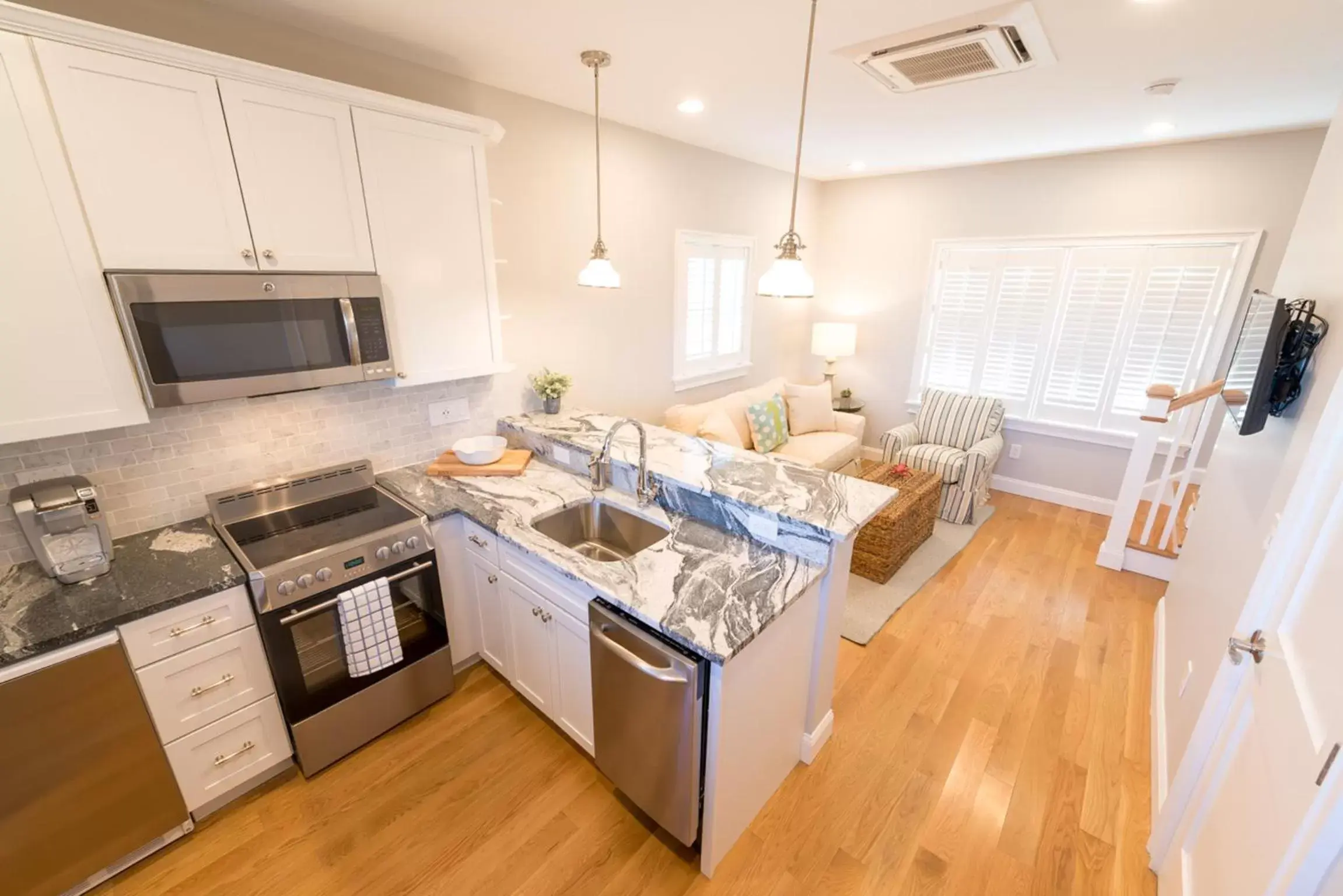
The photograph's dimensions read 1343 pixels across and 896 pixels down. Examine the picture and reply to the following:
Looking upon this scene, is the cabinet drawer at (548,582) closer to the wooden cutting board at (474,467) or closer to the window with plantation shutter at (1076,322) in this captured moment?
the wooden cutting board at (474,467)

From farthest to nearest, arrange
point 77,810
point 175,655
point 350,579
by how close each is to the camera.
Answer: point 350,579
point 175,655
point 77,810

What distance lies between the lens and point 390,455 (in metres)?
2.54

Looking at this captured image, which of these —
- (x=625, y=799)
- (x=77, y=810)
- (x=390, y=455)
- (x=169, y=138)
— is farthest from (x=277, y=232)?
(x=625, y=799)

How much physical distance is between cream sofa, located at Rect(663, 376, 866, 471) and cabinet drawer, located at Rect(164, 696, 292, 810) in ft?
8.50

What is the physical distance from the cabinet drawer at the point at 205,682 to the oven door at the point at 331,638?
0.20 feet

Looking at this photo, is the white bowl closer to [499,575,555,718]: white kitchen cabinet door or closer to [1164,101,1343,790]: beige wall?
[499,575,555,718]: white kitchen cabinet door

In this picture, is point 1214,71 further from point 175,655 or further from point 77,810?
point 77,810

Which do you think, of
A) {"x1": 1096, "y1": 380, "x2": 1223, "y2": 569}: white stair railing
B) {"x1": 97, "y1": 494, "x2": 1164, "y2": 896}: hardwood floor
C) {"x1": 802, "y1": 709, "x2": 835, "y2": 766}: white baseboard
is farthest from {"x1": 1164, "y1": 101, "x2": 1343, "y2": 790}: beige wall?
{"x1": 802, "y1": 709, "x2": 835, "y2": 766}: white baseboard

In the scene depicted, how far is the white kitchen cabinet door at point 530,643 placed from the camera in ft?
6.55

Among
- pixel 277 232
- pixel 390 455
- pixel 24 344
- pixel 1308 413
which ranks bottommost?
pixel 390 455

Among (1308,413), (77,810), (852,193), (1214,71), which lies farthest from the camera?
(852,193)

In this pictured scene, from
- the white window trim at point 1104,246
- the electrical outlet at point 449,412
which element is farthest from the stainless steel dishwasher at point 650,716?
the white window trim at point 1104,246

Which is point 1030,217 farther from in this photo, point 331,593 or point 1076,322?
point 331,593

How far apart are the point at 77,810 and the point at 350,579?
901 mm
